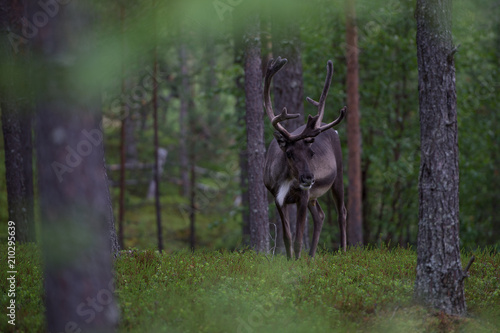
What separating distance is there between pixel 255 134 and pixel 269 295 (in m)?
4.02

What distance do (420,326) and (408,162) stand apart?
1155 centimetres

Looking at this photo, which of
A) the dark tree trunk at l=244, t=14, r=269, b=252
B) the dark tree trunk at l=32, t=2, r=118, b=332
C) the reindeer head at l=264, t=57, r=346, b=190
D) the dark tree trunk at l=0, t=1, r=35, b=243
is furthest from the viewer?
the dark tree trunk at l=0, t=1, r=35, b=243

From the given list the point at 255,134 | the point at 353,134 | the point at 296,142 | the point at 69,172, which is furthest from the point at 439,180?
the point at 353,134

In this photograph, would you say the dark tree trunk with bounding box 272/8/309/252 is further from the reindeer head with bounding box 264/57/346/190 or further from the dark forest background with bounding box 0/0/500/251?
the reindeer head with bounding box 264/57/346/190

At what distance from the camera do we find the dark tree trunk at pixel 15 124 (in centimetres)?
989

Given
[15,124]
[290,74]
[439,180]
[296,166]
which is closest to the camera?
[439,180]

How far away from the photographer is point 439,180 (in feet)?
19.0

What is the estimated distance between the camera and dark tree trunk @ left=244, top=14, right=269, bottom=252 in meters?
9.35

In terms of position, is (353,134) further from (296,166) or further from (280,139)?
(296,166)

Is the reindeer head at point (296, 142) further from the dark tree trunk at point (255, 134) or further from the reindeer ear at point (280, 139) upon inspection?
the dark tree trunk at point (255, 134)

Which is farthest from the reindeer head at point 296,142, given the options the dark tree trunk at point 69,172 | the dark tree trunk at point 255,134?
the dark tree trunk at point 69,172

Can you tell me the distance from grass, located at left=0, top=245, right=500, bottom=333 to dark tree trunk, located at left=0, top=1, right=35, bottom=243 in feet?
8.34

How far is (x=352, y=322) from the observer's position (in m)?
5.52

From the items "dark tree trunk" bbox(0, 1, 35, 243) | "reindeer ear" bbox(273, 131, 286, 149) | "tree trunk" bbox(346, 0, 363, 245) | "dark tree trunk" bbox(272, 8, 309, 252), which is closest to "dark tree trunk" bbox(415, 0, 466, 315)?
"reindeer ear" bbox(273, 131, 286, 149)
